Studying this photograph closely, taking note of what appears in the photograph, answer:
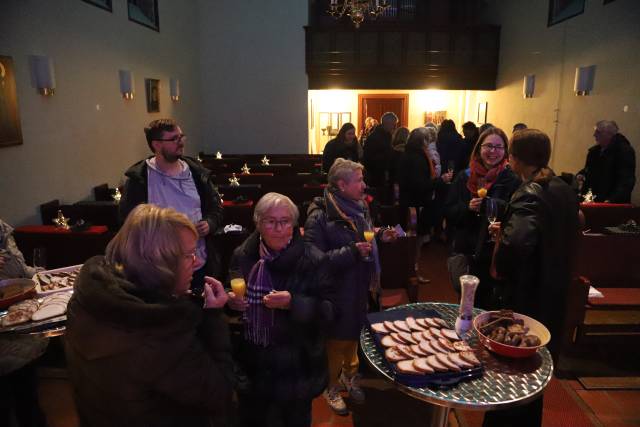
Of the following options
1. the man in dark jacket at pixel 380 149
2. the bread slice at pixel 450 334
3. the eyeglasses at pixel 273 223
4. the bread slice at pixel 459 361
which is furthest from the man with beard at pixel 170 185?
the man in dark jacket at pixel 380 149

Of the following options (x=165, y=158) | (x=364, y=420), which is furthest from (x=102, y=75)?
(x=364, y=420)

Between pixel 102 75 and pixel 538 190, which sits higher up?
pixel 102 75

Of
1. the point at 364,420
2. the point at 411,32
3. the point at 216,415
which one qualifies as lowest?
the point at 364,420

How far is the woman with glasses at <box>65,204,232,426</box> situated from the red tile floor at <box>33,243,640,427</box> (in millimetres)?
1801

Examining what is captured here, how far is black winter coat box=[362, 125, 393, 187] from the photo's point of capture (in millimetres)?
6434

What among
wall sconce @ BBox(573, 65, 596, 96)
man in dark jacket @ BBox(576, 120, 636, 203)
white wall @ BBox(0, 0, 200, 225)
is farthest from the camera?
wall sconce @ BBox(573, 65, 596, 96)

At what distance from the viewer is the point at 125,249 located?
4.55ft

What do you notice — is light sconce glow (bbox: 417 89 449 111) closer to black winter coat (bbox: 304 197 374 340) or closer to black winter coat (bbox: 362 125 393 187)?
black winter coat (bbox: 362 125 393 187)

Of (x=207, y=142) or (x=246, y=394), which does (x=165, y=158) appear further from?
(x=207, y=142)

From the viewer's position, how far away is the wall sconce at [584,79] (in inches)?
291

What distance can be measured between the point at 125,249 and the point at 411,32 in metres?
10.9

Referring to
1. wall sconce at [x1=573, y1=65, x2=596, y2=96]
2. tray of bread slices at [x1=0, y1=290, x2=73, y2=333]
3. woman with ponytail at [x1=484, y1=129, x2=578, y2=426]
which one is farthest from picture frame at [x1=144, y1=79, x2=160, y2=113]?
wall sconce at [x1=573, y1=65, x2=596, y2=96]

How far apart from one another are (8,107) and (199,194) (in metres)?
2.62

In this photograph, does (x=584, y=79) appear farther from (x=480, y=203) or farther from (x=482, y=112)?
(x=480, y=203)
